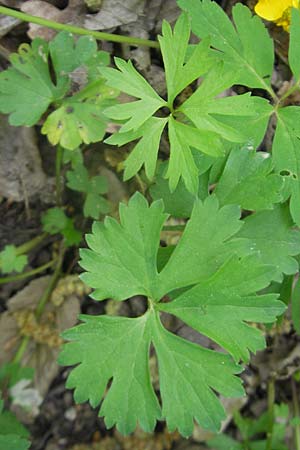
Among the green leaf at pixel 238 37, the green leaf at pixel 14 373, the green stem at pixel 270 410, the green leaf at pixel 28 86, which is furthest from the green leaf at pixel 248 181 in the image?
the green leaf at pixel 14 373

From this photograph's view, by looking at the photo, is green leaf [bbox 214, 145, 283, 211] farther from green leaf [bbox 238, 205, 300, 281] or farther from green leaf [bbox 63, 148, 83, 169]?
green leaf [bbox 63, 148, 83, 169]

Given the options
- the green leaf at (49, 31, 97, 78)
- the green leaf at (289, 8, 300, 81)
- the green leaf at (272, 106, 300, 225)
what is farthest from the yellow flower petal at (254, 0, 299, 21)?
the green leaf at (49, 31, 97, 78)

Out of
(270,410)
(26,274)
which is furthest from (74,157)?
(270,410)

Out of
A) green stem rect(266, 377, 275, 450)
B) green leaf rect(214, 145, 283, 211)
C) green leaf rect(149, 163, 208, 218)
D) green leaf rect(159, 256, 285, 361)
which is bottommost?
green stem rect(266, 377, 275, 450)

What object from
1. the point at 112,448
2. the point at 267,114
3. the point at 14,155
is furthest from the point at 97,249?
the point at 112,448

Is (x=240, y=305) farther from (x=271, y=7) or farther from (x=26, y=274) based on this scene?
(x=26, y=274)

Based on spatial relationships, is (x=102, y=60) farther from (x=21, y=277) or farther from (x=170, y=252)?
(x=21, y=277)
